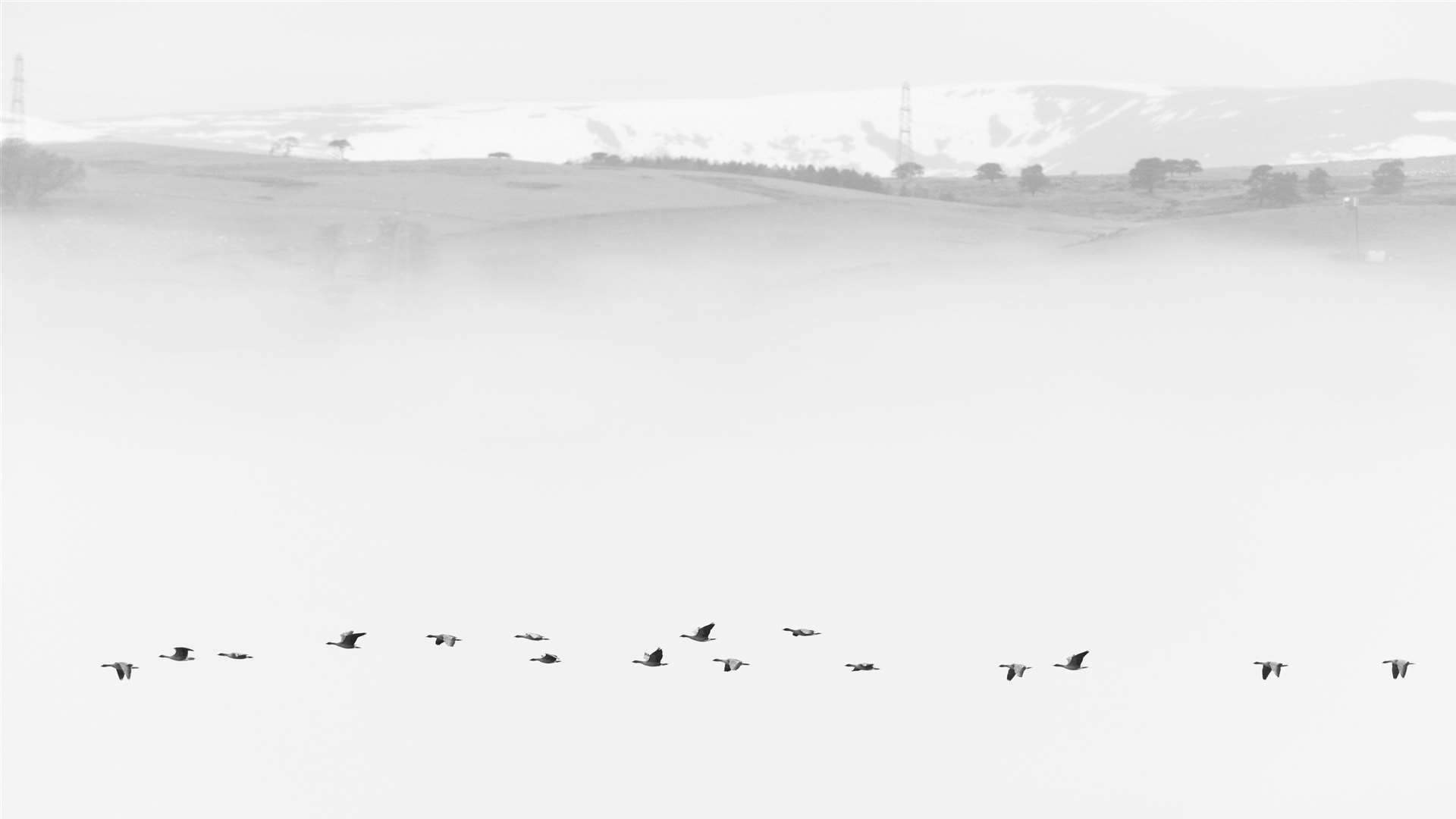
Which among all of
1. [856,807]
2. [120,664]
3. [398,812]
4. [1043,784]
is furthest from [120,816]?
[120,664]

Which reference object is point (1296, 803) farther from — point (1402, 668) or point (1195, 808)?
point (1402, 668)

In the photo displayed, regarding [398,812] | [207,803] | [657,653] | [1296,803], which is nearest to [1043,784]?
[1296,803]

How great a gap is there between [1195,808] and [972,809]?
56.3 feet

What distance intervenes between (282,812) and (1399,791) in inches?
3425

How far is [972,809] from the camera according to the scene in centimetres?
19512

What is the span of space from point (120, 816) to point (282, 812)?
12.5 meters

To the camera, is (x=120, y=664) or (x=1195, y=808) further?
(x=1195, y=808)

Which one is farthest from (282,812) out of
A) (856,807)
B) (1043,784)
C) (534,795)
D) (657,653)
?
(657,653)

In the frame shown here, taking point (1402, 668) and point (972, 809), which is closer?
point (1402, 668)

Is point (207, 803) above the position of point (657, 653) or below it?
below

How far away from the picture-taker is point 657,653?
188ft

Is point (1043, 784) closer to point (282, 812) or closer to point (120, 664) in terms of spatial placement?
point (282, 812)

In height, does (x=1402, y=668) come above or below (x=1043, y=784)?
above

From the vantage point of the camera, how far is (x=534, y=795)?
654 feet
